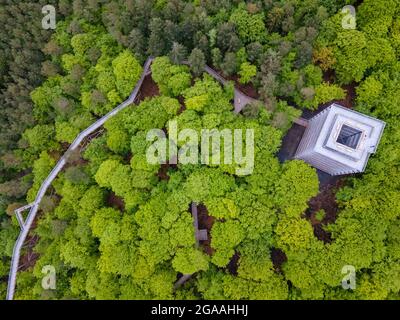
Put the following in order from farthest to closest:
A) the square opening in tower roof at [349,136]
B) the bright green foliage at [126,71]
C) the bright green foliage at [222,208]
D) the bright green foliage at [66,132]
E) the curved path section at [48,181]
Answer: the bright green foliage at [66,132], the curved path section at [48,181], the bright green foliage at [126,71], the bright green foliage at [222,208], the square opening in tower roof at [349,136]

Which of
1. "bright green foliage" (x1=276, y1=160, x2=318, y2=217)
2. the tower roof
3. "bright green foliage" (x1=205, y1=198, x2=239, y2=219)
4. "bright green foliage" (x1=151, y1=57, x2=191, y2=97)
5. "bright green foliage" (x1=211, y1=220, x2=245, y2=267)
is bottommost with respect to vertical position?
"bright green foliage" (x1=211, y1=220, x2=245, y2=267)

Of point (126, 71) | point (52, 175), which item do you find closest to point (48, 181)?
point (52, 175)

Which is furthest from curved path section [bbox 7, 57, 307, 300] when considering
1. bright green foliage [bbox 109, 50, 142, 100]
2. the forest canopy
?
bright green foliage [bbox 109, 50, 142, 100]

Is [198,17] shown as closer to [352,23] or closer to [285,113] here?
[285,113]

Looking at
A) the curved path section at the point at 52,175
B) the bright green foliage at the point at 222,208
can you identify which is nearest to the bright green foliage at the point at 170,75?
the curved path section at the point at 52,175

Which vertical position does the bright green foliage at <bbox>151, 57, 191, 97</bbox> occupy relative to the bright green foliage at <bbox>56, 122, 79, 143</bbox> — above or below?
above

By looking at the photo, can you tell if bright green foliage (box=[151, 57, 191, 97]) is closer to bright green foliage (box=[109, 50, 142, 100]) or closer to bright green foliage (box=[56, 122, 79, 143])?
bright green foliage (box=[109, 50, 142, 100])

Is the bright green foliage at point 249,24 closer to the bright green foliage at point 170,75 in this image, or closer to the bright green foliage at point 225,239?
the bright green foliage at point 170,75

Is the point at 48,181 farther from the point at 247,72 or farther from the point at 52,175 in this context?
the point at 247,72
